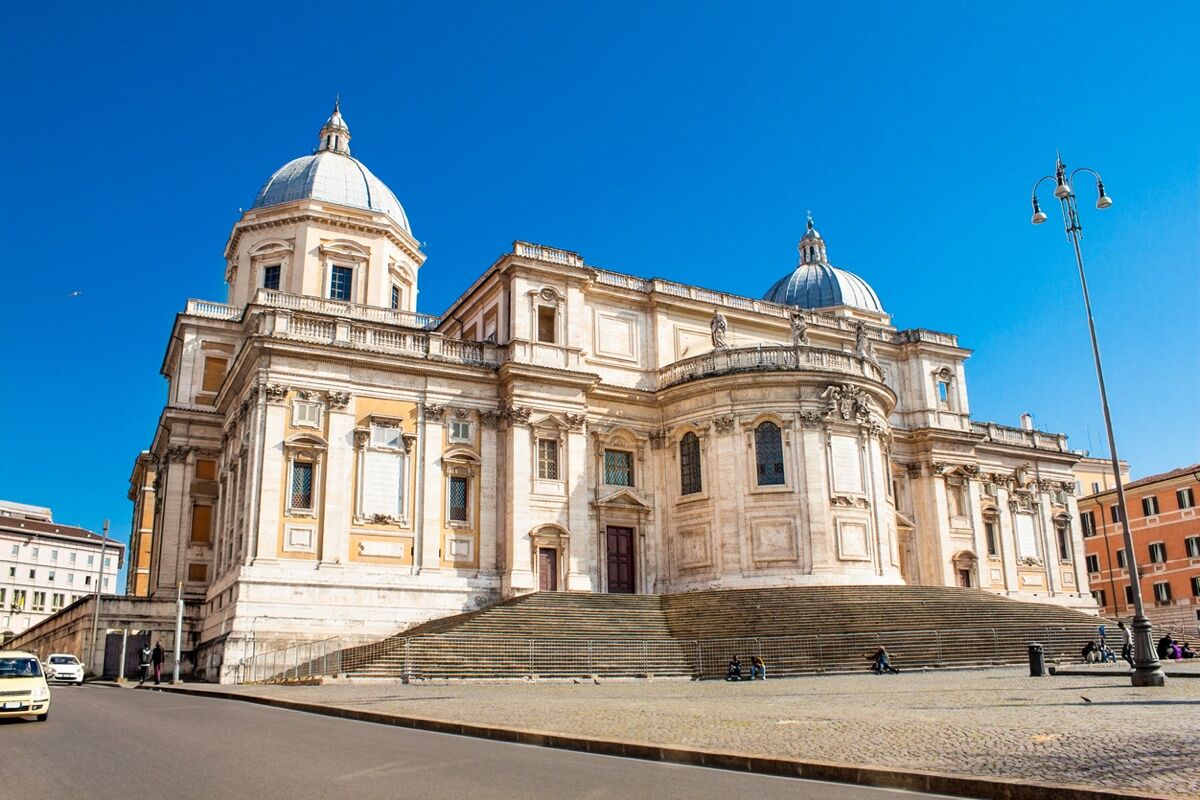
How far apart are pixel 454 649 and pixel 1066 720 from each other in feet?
60.8

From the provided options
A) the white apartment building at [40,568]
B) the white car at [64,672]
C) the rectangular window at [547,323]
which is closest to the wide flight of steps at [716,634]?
the rectangular window at [547,323]

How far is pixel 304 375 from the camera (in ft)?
118

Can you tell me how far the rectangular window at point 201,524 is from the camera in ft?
139

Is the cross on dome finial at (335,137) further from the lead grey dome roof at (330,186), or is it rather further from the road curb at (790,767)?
the road curb at (790,767)

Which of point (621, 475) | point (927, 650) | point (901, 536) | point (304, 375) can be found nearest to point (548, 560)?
point (621, 475)

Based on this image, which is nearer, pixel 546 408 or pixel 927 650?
pixel 927 650

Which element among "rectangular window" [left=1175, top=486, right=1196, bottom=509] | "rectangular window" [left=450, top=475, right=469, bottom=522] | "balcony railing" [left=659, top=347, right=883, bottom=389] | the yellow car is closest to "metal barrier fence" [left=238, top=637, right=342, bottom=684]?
"rectangular window" [left=450, top=475, right=469, bottom=522]

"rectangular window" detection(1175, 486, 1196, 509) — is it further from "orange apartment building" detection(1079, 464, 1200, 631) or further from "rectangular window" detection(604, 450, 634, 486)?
"rectangular window" detection(604, 450, 634, 486)

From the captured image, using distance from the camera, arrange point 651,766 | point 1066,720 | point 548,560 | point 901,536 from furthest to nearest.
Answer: point 901,536 < point 548,560 < point 1066,720 < point 651,766

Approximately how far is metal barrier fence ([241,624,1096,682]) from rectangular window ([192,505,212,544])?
40.0 feet

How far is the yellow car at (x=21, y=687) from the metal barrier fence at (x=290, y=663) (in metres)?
13.2

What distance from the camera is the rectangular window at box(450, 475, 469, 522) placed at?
38.0m

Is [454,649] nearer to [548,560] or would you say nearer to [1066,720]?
[548,560]

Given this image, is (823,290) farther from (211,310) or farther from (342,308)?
(211,310)
